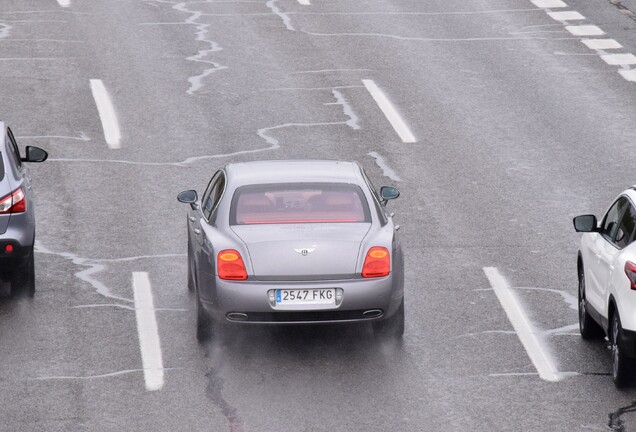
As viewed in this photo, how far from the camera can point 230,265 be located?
39.3 ft

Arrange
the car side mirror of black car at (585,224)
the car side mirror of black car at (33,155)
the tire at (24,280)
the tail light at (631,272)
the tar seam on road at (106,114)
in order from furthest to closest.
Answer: the tar seam on road at (106,114) < the car side mirror of black car at (33,155) < the tire at (24,280) < the car side mirror of black car at (585,224) < the tail light at (631,272)

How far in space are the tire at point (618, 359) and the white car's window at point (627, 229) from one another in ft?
2.06

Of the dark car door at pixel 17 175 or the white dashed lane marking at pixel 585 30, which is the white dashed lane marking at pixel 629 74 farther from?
the dark car door at pixel 17 175

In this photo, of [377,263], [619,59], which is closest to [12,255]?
[377,263]

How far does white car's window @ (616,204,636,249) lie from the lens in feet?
38.1

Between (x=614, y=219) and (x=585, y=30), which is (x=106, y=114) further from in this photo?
(x=614, y=219)

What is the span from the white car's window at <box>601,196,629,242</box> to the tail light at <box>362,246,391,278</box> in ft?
6.20

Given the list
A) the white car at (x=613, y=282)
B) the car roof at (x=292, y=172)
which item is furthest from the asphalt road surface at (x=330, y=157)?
the car roof at (x=292, y=172)

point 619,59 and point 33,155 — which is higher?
point 33,155

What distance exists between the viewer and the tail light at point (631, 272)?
10.9 meters

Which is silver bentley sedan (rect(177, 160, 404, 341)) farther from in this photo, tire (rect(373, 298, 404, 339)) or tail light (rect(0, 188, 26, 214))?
tail light (rect(0, 188, 26, 214))

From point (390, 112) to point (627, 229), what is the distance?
10946 mm

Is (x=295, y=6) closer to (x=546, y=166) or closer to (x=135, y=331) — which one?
(x=546, y=166)

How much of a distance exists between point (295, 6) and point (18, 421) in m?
19.9
